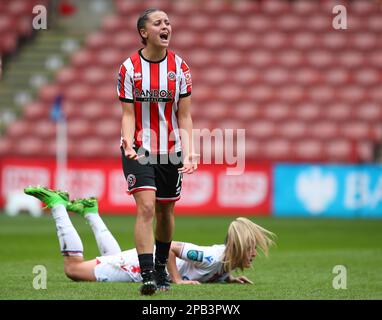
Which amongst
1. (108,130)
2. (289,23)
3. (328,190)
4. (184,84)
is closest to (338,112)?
(289,23)

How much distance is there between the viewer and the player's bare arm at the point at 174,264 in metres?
8.10

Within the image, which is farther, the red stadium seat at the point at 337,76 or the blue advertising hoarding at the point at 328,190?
the red stadium seat at the point at 337,76

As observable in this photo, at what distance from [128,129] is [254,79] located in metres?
18.0

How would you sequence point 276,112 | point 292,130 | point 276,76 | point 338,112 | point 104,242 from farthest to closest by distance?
point 276,76
point 276,112
point 338,112
point 292,130
point 104,242

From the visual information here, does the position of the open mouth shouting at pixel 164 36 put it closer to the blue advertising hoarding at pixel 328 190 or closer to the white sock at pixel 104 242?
the white sock at pixel 104 242

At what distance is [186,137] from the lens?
7.55 m

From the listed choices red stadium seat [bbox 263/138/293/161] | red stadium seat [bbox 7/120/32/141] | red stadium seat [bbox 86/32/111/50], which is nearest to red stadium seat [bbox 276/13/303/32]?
red stadium seat [bbox 263/138/293/161]

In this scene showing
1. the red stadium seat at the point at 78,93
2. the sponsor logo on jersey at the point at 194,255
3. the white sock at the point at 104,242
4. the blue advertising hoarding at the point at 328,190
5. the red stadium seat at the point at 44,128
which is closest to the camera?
the sponsor logo on jersey at the point at 194,255

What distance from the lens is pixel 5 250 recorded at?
39.0ft

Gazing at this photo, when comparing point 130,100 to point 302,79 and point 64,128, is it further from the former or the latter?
point 302,79

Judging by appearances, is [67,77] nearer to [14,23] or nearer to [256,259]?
[14,23]

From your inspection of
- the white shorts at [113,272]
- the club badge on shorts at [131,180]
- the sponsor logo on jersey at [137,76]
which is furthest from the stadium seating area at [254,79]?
the club badge on shorts at [131,180]

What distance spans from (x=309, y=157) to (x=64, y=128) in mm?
5926

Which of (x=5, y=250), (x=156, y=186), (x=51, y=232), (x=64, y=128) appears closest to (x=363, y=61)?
Answer: (x=64, y=128)
